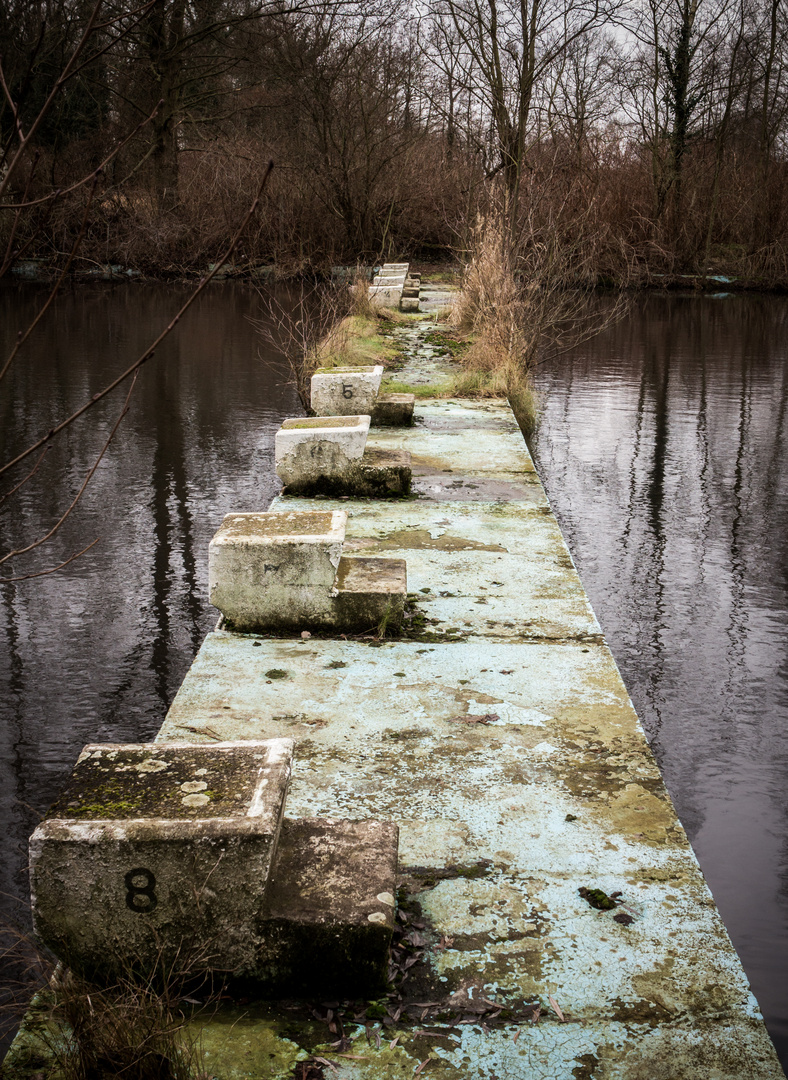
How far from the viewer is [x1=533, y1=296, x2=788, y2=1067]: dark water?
13.3 ft

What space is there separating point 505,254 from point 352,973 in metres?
10.8

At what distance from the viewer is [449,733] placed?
372 centimetres

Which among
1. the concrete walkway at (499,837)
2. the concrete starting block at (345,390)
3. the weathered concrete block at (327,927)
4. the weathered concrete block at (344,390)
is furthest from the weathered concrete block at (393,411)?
the weathered concrete block at (327,927)

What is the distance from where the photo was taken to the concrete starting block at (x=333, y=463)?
684 centimetres

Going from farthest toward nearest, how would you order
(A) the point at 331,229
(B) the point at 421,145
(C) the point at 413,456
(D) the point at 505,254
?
1. (B) the point at 421,145
2. (A) the point at 331,229
3. (D) the point at 505,254
4. (C) the point at 413,456

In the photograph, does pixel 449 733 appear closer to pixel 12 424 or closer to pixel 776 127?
pixel 12 424

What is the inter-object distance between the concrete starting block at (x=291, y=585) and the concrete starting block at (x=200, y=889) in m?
2.04

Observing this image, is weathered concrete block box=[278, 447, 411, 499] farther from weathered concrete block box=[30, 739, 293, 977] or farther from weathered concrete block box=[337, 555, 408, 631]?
weathered concrete block box=[30, 739, 293, 977]

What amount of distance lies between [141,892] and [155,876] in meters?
0.06

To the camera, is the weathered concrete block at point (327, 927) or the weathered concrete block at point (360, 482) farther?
the weathered concrete block at point (360, 482)

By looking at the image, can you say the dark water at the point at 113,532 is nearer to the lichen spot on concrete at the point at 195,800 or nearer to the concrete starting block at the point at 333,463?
the concrete starting block at the point at 333,463

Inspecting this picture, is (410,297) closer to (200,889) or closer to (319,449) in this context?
(319,449)

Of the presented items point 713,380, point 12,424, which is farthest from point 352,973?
point 713,380

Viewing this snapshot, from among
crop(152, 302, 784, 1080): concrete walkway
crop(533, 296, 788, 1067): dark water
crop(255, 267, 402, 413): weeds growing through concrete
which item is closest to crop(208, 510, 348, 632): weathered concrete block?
crop(152, 302, 784, 1080): concrete walkway
